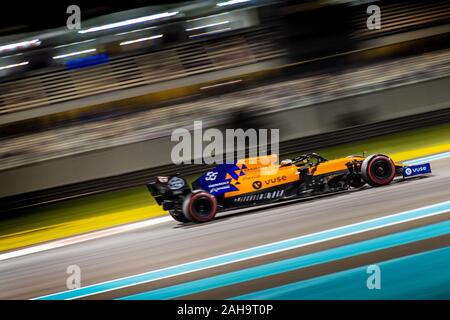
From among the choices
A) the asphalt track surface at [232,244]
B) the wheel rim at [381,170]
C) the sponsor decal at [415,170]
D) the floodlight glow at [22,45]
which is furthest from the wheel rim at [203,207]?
the floodlight glow at [22,45]

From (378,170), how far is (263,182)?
5.12 feet

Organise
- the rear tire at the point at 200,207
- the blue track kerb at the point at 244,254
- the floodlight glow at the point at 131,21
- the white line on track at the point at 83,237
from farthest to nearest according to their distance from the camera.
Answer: the floodlight glow at the point at 131,21, the white line on track at the point at 83,237, the rear tire at the point at 200,207, the blue track kerb at the point at 244,254

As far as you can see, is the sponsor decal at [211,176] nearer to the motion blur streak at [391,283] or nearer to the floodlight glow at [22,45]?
the motion blur streak at [391,283]

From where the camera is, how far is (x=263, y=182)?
8.16m

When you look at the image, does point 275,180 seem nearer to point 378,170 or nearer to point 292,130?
point 378,170

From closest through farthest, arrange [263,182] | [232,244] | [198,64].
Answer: [232,244], [263,182], [198,64]

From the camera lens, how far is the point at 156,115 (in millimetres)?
16359

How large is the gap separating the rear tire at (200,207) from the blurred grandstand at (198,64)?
738cm

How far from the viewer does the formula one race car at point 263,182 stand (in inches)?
319

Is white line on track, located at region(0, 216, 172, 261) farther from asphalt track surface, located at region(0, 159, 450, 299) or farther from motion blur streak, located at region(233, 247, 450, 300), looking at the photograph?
motion blur streak, located at region(233, 247, 450, 300)

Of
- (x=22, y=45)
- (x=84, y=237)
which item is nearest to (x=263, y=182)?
(x=84, y=237)

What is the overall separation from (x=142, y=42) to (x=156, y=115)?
3.05 metres

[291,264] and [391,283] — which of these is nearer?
[391,283]
